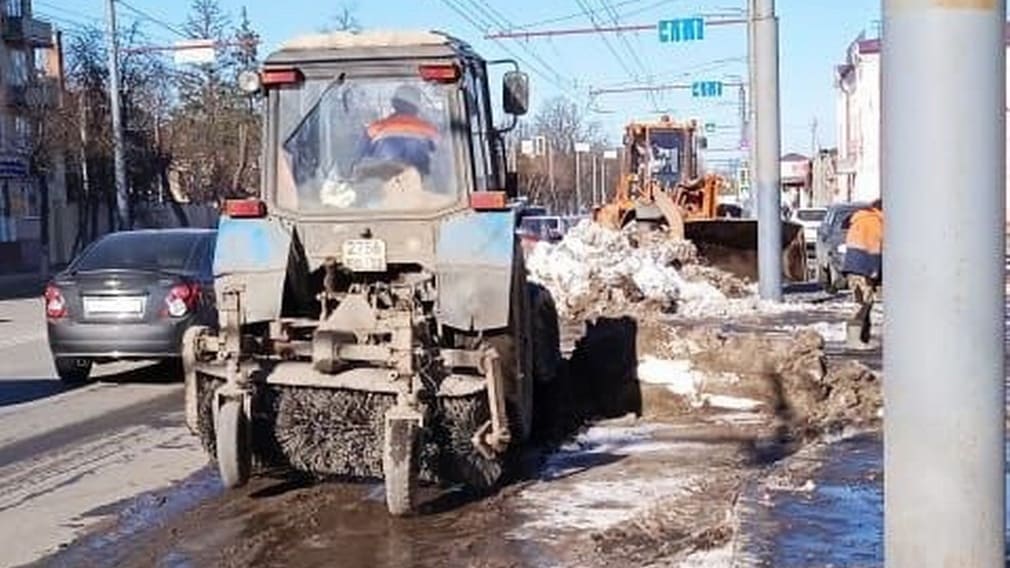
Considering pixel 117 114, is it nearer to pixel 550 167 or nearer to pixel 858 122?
pixel 858 122

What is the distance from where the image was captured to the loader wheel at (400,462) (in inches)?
312

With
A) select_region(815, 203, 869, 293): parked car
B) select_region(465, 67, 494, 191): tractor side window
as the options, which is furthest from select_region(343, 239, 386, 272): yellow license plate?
select_region(815, 203, 869, 293): parked car

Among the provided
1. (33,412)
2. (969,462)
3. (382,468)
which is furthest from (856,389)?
(969,462)

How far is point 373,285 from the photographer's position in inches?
371

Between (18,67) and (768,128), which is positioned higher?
(18,67)

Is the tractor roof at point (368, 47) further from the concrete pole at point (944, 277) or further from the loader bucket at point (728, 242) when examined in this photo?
the loader bucket at point (728, 242)

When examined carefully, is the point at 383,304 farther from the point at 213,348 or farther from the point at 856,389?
the point at 856,389

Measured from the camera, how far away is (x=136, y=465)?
34.3 ft

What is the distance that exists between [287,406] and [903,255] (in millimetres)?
4883

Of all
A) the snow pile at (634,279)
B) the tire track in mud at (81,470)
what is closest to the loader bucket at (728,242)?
the snow pile at (634,279)

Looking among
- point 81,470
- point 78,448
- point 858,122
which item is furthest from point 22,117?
point 81,470

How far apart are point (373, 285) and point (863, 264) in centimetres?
891

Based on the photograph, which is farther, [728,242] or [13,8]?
[13,8]

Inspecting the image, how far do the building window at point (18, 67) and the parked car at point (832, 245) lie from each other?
142ft
